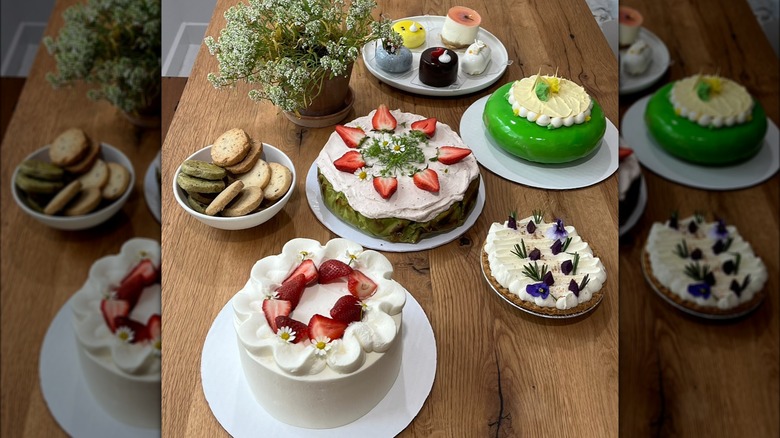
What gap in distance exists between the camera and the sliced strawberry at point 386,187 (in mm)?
1155

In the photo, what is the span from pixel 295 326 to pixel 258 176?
1.22 feet

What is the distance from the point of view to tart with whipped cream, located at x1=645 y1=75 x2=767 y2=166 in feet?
5.16

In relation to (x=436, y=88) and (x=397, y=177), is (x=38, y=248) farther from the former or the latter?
(x=436, y=88)

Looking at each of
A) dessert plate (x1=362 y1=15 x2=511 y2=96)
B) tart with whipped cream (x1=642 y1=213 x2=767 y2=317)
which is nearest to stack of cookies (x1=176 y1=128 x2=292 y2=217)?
dessert plate (x1=362 y1=15 x2=511 y2=96)

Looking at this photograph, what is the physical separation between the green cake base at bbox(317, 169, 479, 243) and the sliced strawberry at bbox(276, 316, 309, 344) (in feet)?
1.01

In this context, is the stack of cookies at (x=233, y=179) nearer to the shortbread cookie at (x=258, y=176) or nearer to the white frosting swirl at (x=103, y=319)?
the shortbread cookie at (x=258, y=176)

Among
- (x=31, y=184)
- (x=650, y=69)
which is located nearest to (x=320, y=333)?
(x=31, y=184)

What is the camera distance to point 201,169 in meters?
1.10

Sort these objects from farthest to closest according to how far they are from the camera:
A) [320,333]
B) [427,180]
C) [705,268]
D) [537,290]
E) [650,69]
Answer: [705,268], [650,69], [427,180], [537,290], [320,333]

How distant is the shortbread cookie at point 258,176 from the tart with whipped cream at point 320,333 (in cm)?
21

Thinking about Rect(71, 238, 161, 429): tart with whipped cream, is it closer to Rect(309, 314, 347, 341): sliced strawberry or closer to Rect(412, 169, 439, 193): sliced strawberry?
Rect(309, 314, 347, 341): sliced strawberry

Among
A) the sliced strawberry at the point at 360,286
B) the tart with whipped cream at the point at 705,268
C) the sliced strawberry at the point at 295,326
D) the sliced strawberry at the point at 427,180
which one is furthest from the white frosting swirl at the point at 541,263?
the tart with whipped cream at the point at 705,268

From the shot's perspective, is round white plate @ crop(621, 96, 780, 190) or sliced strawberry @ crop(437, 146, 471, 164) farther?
round white plate @ crop(621, 96, 780, 190)

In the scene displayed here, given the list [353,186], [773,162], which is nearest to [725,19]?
[773,162]
